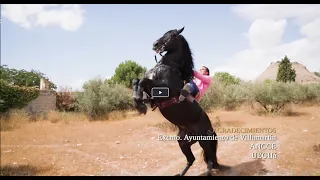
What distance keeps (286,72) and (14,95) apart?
43.7ft

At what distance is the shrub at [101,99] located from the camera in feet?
39.4

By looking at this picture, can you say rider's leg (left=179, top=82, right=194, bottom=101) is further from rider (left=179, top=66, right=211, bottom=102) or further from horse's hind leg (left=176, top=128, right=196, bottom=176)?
horse's hind leg (left=176, top=128, right=196, bottom=176)

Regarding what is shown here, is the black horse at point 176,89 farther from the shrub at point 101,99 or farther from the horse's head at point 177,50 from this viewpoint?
the shrub at point 101,99

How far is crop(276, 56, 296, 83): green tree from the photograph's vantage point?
46.1ft

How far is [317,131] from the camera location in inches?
239

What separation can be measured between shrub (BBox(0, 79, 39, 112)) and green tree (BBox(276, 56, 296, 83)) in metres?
11.9

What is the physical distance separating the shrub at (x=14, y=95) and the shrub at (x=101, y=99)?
346 cm

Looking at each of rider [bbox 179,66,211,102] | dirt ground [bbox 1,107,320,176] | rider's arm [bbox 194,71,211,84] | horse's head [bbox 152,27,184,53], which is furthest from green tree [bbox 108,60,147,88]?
horse's head [bbox 152,27,184,53]

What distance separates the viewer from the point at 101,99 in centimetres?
1237

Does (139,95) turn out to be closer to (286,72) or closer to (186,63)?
(186,63)

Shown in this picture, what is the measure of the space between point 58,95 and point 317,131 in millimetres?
10486

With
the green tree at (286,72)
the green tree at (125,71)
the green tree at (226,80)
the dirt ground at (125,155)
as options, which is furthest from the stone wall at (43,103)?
the green tree at (286,72)
